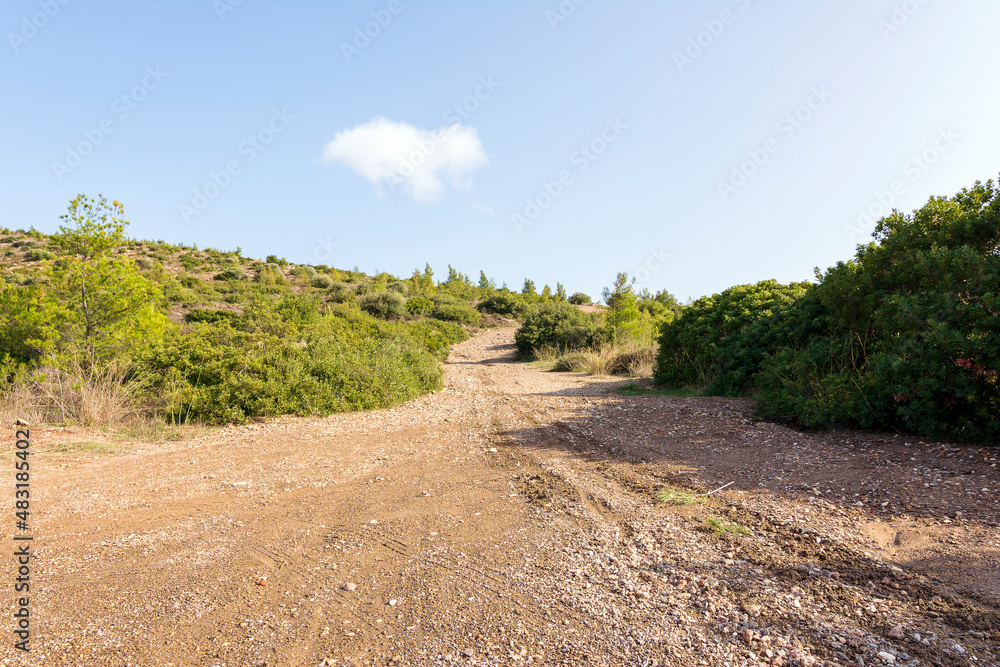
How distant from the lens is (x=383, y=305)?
30.6 m

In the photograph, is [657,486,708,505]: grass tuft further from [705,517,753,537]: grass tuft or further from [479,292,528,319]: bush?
[479,292,528,319]: bush

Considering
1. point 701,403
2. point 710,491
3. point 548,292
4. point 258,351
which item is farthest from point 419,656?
point 548,292

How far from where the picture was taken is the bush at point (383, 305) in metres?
30.5

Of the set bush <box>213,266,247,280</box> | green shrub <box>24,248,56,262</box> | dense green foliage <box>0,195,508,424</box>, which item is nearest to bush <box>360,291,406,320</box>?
bush <box>213,266,247,280</box>

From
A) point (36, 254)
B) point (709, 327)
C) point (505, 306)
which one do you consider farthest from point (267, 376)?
point (36, 254)

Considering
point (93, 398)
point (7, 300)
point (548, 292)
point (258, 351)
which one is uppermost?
point (548, 292)

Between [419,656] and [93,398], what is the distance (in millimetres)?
7730

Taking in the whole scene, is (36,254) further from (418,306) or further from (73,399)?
(73,399)

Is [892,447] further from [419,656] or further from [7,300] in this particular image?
[7,300]

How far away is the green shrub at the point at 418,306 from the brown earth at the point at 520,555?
26.3 meters

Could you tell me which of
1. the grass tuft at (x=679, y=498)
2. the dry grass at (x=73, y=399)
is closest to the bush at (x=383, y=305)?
the dry grass at (x=73, y=399)

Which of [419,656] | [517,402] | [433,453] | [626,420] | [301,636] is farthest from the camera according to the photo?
[517,402]

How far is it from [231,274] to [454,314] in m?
16.3

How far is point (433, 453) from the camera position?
6387 millimetres
